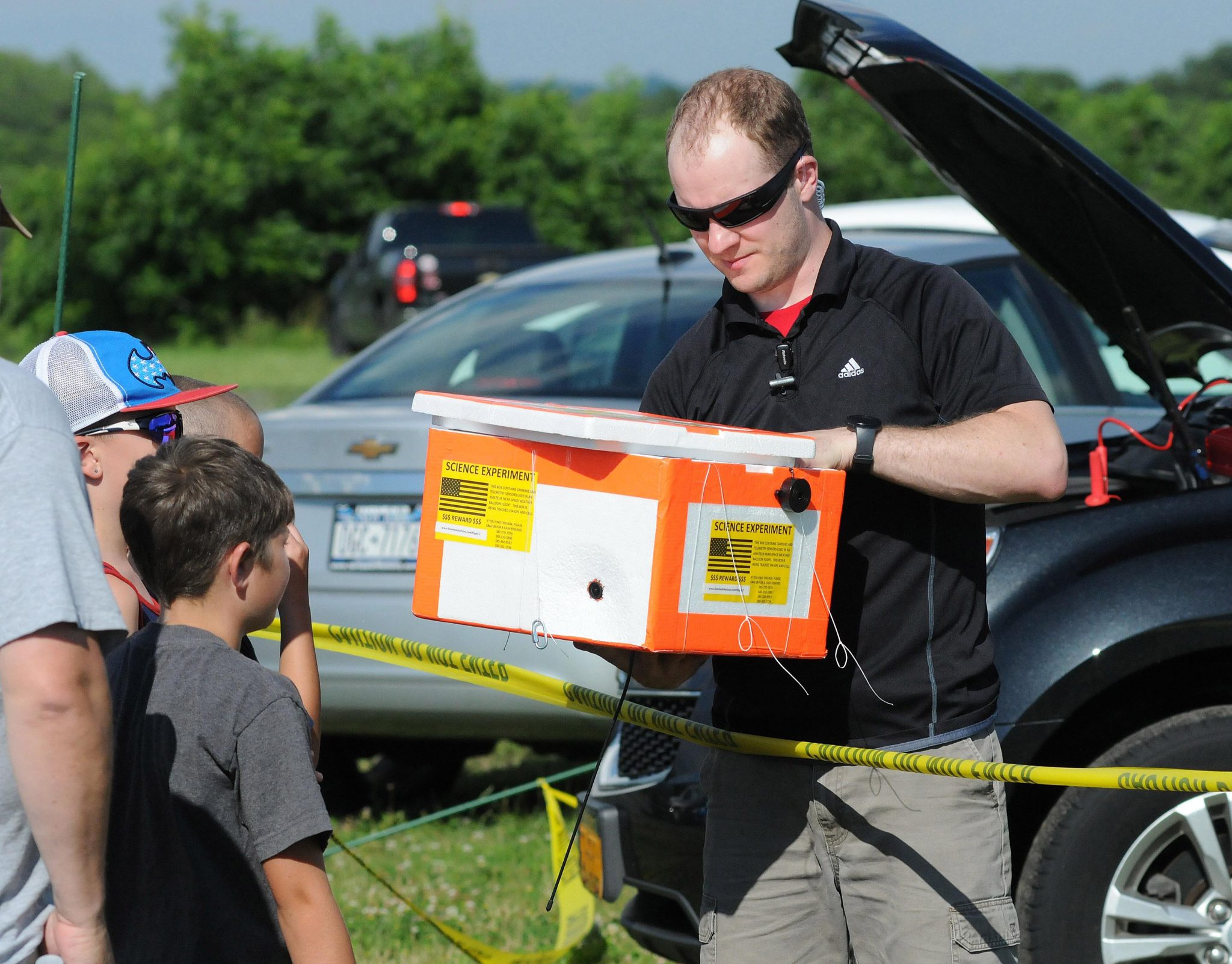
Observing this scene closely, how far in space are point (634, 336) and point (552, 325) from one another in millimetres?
382

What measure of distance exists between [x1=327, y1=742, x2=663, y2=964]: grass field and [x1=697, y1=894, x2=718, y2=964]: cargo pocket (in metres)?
1.01

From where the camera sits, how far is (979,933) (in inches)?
95.8

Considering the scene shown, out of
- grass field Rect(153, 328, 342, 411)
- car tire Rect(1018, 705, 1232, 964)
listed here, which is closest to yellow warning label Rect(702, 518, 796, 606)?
car tire Rect(1018, 705, 1232, 964)

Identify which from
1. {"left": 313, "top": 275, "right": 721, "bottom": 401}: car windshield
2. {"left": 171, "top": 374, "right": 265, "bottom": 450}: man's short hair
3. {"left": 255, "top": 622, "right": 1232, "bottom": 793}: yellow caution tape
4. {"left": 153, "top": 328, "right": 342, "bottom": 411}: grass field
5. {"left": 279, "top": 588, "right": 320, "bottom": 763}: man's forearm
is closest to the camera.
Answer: {"left": 255, "top": 622, "right": 1232, "bottom": 793}: yellow caution tape

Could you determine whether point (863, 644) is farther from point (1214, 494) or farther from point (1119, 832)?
point (1214, 494)

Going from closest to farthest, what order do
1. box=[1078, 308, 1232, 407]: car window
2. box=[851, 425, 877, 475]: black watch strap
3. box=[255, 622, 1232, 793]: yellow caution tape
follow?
1. box=[851, 425, 877, 475]: black watch strap
2. box=[255, 622, 1232, 793]: yellow caution tape
3. box=[1078, 308, 1232, 407]: car window

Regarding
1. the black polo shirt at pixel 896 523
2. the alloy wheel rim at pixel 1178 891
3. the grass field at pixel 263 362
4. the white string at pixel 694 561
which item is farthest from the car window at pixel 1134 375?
the grass field at pixel 263 362

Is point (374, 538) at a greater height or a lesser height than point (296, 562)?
lesser

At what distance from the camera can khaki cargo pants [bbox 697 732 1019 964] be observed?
96.4 inches

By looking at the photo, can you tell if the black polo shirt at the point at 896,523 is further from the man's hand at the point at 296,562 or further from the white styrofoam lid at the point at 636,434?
the man's hand at the point at 296,562

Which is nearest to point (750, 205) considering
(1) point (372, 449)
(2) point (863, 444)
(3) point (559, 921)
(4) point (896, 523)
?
(2) point (863, 444)

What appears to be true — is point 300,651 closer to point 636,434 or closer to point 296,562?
point 296,562

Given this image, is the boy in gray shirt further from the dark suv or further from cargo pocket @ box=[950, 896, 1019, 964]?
the dark suv

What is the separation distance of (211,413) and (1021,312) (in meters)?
3.11
